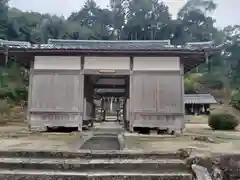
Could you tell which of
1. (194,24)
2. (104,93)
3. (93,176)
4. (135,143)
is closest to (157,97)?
(135,143)

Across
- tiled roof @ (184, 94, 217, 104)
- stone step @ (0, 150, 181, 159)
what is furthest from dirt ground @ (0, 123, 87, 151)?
tiled roof @ (184, 94, 217, 104)

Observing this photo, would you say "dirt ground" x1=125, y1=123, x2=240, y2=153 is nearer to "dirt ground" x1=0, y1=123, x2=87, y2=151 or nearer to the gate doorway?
"dirt ground" x1=0, y1=123, x2=87, y2=151

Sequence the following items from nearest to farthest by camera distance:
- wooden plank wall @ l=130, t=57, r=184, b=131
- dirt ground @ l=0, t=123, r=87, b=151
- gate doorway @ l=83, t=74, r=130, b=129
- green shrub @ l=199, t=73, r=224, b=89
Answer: dirt ground @ l=0, t=123, r=87, b=151
wooden plank wall @ l=130, t=57, r=184, b=131
gate doorway @ l=83, t=74, r=130, b=129
green shrub @ l=199, t=73, r=224, b=89

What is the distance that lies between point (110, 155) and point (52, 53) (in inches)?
324

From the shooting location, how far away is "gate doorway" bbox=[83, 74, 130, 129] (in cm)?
1545

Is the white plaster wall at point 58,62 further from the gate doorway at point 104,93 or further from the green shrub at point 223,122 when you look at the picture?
the green shrub at point 223,122

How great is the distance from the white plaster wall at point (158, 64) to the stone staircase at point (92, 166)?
7404 mm

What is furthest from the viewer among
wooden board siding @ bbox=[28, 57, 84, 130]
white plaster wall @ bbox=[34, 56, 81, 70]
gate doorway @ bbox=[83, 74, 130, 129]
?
gate doorway @ bbox=[83, 74, 130, 129]

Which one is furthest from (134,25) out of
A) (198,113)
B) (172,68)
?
(172,68)

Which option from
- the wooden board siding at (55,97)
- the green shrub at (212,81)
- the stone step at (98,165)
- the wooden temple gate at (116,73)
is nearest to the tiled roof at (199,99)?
the green shrub at (212,81)

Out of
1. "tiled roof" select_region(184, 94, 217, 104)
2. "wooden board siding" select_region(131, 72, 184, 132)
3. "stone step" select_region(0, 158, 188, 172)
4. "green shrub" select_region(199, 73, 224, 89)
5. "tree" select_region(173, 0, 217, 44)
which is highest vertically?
"tree" select_region(173, 0, 217, 44)

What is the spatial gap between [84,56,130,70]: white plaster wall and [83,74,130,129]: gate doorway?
29.9 inches

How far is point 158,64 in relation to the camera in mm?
12562

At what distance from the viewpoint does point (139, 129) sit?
1280 centimetres
